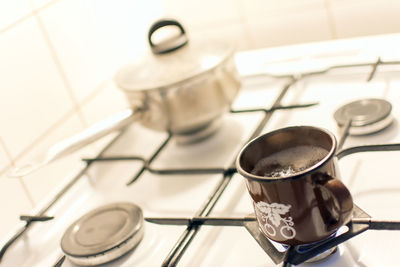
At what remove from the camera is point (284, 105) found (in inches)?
33.3

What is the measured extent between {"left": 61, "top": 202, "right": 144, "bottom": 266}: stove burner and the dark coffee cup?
18 cm

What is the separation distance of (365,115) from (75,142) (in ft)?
1.23

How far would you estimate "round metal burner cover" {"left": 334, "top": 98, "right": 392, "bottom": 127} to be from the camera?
0.69m

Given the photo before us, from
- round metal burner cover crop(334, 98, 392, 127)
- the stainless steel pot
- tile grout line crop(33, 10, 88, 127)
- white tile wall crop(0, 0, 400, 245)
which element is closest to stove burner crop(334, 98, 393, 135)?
round metal burner cover crop(334, 98, 392, 127)

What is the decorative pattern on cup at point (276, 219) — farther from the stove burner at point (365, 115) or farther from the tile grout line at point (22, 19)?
the tile grout line at point (22, 19)

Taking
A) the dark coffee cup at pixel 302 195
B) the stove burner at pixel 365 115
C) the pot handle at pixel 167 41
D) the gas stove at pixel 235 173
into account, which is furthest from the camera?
the pot handle at pixel 167 41

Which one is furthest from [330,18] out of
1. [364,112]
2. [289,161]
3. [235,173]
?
[289,161]

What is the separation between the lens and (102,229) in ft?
2.14

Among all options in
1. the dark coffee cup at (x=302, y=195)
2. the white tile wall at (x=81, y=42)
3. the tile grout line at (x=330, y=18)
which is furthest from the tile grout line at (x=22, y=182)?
the tile grout line at (x=330, y=18)

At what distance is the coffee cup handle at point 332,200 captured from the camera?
0.47 meters

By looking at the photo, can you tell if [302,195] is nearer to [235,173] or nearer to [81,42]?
[235,173]

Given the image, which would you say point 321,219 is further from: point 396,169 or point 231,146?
point 231,146

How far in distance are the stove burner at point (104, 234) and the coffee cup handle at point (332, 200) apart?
0.79 ft

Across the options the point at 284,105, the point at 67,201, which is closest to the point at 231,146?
the point at 284,105
